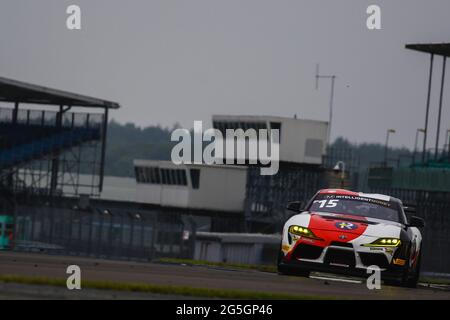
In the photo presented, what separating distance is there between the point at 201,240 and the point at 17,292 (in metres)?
48.0

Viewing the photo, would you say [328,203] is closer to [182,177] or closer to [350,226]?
[350,226]

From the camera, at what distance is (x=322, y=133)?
77.9 meters

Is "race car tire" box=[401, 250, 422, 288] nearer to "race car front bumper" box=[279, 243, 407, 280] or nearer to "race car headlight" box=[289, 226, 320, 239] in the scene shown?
"race car front bumper" box=[279, 243, 407, 280]

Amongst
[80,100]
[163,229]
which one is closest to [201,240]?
[80,100]

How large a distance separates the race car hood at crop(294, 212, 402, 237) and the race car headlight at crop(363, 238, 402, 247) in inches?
3.2

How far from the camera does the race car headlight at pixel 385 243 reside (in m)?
19.1

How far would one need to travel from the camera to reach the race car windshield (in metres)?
20.5

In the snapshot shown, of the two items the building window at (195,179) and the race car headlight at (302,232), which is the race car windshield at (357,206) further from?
the building window at (195,179)

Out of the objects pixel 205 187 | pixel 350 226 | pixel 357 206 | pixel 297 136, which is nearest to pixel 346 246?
pixel 350 226

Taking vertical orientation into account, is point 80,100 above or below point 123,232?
above

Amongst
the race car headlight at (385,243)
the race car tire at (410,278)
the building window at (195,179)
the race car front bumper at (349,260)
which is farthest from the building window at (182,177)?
the race car headlight at (385,243)

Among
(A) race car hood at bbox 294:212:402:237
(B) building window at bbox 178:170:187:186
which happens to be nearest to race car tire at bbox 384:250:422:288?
(A) race car hood at bbox 294:212:402:237

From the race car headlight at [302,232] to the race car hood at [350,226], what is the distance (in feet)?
0.19
